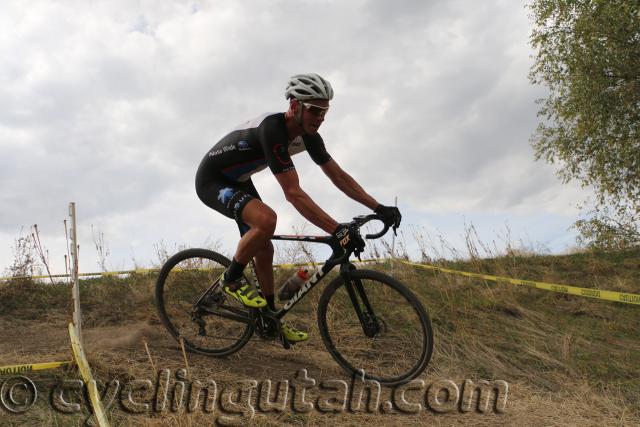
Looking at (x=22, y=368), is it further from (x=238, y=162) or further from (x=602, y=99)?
(x=602, y=99)

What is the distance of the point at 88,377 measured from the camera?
4098mm

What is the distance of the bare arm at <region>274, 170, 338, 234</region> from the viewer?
177 inches

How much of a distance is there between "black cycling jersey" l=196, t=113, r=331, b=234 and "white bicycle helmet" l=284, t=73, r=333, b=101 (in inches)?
10.3

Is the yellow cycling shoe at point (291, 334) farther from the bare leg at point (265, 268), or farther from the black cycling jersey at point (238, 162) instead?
the black cycling jersey at point (238, 162)

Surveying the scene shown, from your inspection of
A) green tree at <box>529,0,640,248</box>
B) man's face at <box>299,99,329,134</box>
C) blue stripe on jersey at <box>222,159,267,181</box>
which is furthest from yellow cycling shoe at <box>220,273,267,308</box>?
green tree at <box>529,0,640,248</box>

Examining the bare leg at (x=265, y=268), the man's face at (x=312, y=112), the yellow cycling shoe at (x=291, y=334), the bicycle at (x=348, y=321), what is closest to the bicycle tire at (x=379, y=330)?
the bicycle at (x=348, y=321)

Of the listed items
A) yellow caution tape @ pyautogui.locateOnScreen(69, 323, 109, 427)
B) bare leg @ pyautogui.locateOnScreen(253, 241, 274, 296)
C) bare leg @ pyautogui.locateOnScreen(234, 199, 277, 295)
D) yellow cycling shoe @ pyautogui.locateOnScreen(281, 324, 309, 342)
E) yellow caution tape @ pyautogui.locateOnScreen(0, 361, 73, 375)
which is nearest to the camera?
yellow caution tape @ pyautogui.locateOnScreen(69, 323, 109, 427)

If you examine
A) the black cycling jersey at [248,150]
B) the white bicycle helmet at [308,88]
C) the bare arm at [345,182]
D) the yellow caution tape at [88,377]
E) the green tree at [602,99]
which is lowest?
the yellow caution tape at [88,377]

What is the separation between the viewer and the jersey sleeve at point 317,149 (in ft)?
16.7

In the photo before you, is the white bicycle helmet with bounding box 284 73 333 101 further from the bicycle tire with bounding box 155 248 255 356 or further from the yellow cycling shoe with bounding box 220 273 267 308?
the bicycle tire with bounding box 155 248 255 356

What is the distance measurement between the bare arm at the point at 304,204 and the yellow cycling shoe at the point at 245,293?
1.05 m

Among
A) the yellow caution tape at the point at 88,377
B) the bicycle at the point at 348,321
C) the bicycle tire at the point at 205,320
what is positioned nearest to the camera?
the yellow caution tape at the point at 88,377

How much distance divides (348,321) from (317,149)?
5.80ft

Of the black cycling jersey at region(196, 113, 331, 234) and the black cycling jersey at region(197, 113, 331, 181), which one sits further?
the black cycling jersey at region(196, 113, 331, 234)
